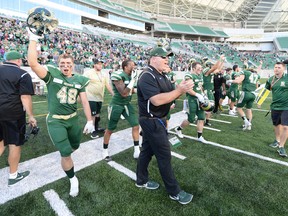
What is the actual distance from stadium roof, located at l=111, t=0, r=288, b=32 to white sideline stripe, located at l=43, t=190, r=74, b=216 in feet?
198

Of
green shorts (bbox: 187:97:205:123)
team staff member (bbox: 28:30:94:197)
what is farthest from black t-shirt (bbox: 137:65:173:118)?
green shorts (bbox: 187:97:205:123)

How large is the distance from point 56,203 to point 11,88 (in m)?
1.91

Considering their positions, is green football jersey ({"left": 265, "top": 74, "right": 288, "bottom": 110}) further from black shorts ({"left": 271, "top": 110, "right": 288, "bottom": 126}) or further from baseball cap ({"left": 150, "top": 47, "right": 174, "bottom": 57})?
baseball cap ({"left": 150, "top": 47, "right": 174, "bottom": 57})

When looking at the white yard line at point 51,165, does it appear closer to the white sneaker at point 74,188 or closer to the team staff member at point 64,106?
the white sneaker at point 74,188

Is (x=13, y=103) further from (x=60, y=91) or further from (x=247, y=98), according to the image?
(x=247, y=98)

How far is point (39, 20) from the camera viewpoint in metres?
2.52

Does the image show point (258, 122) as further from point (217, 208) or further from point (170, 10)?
point (170, 10)

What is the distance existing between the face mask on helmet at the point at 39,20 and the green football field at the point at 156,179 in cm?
227

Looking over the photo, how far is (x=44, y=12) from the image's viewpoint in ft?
8.41

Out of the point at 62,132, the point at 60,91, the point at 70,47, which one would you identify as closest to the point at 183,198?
the point at 62,132

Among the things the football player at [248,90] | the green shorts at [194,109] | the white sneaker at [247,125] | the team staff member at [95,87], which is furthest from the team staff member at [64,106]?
the white sneaker at [247,125]

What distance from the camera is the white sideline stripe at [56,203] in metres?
2.57

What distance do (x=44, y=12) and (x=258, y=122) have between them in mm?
7748

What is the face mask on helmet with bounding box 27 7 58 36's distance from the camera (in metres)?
2.48
